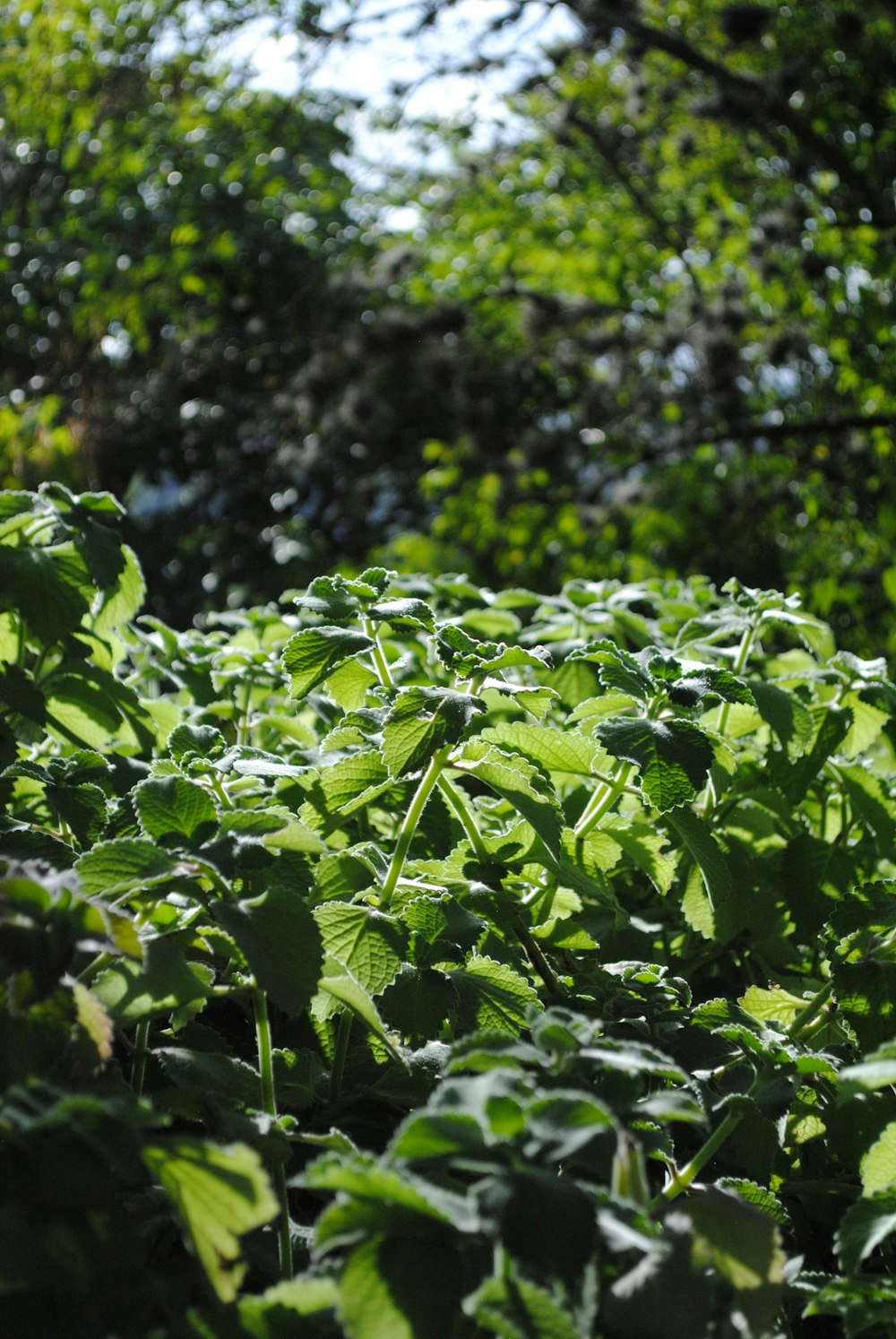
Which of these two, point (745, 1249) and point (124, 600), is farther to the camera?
point (124, 600)

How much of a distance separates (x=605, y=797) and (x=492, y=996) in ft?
0.96

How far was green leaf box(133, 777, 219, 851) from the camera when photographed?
0.88 metres

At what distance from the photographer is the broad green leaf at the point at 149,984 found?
771 millimetres

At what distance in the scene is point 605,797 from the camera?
3.91 feet

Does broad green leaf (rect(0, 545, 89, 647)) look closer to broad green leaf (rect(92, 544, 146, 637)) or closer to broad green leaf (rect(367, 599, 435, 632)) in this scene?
broad green leaf (rect(92, 544, 146, 637))

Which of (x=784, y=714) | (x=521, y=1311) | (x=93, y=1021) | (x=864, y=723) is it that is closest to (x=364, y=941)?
(x=93, y=1021)

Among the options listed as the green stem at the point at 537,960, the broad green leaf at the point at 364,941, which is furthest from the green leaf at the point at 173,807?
the green stem at the point at 537,960

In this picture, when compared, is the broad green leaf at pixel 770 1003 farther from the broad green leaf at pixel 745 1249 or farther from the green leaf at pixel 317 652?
the green leaf at pixel 317 652

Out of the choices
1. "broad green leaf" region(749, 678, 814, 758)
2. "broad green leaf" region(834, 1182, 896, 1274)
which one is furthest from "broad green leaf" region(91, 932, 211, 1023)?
"broad green leaf" region(749, 678, 814, 758)

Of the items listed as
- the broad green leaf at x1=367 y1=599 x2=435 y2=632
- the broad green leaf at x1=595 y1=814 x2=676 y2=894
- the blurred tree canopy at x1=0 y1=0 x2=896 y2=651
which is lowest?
the blurred tree canopy at x1=0 y1=0 x2=896 y2=651

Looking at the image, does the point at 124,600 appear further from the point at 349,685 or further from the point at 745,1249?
the point at 745,1249

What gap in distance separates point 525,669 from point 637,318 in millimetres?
6138

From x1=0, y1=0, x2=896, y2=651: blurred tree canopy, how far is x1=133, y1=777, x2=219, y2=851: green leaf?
367cm

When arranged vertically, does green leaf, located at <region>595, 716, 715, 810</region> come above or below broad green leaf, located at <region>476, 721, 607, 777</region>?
above
